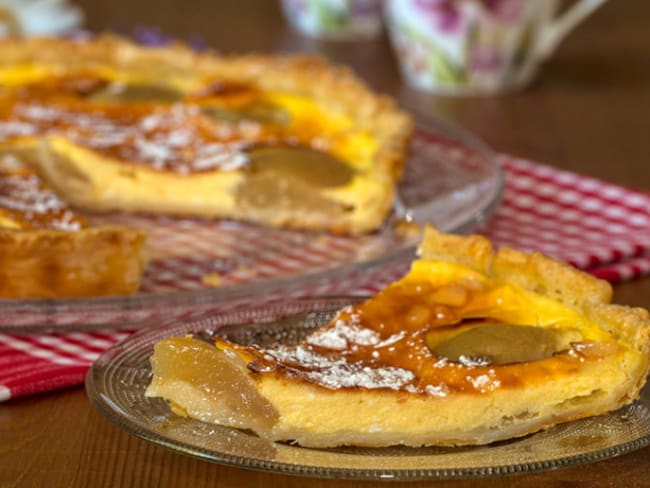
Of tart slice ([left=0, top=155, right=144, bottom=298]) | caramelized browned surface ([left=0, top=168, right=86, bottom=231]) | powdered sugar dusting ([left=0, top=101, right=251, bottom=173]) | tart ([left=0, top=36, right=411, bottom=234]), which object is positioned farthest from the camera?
powdered sugar dusting ([left=0, top=101, right=251, bottom=173])

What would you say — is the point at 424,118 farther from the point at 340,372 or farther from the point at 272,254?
the point at 340,372

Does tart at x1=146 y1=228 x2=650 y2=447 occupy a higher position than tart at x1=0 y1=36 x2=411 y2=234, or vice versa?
tart at x1=146 y1=228 x2=650 y2=447

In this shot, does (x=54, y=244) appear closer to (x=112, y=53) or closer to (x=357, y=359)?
(x=357, y=359)

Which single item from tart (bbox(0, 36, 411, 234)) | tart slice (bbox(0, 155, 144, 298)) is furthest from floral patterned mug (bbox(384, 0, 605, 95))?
tart slice (bbox(0, 155, 144, 298))

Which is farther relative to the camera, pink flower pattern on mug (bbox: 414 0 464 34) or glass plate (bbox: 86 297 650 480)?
pink flower pattern on mug (bbox: 414 0 464 34)

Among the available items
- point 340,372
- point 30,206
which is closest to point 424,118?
point 30,206

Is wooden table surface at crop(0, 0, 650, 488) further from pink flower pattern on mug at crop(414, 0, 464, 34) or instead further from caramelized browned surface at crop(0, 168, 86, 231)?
caramelized browned surface at crop(0, 168, 86, 231)

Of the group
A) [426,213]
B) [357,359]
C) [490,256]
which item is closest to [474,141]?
[426,213]
